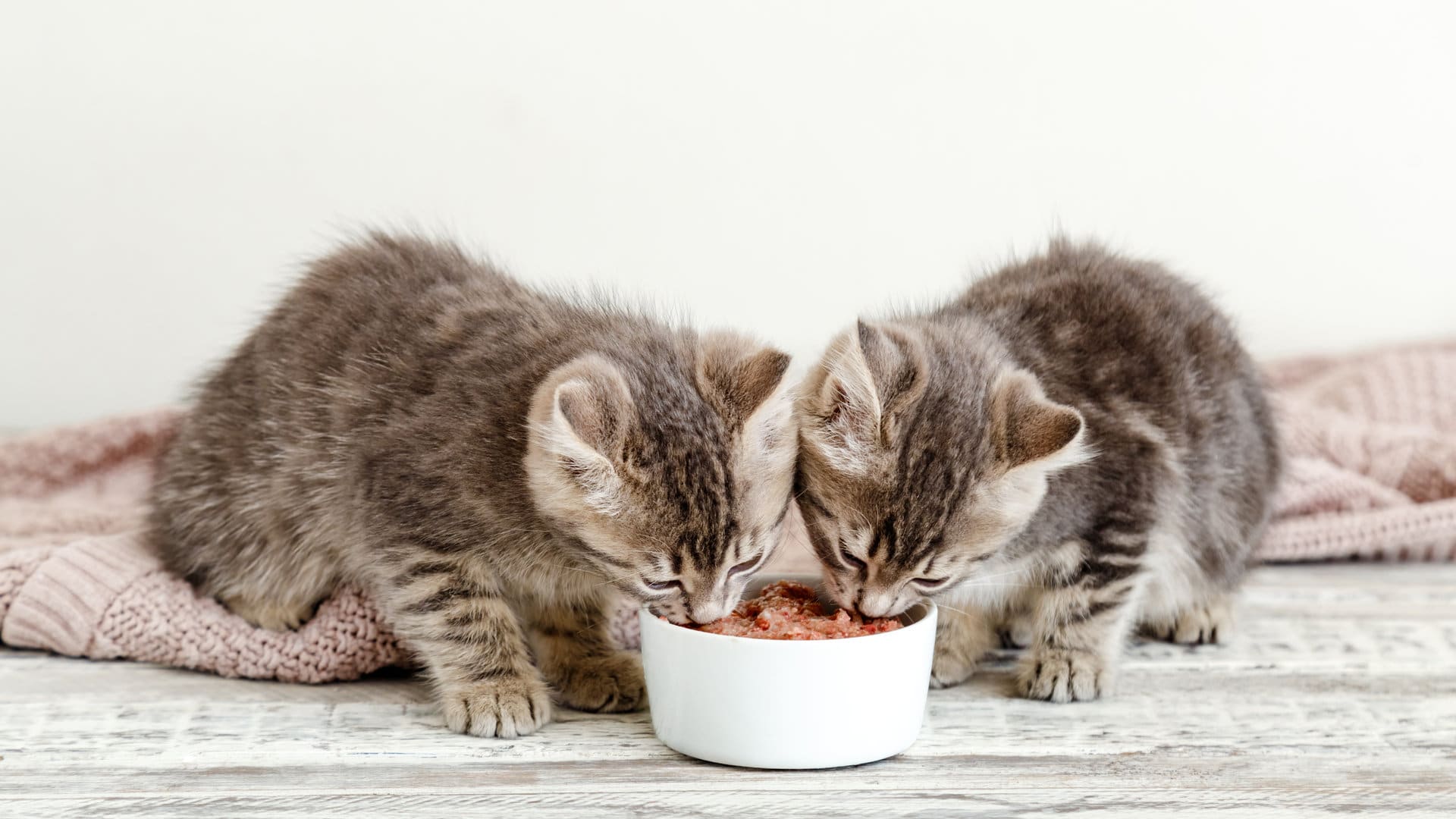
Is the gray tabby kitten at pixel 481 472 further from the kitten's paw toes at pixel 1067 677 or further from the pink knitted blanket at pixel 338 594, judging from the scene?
the kitten's paw toes at pixel 1067 677

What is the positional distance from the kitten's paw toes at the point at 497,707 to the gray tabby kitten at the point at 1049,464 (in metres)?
0.49

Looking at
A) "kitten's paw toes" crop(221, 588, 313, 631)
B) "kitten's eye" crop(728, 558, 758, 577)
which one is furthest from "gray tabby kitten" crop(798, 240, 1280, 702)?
"kitten's paw toes" crop(221, 588, 313, 631)

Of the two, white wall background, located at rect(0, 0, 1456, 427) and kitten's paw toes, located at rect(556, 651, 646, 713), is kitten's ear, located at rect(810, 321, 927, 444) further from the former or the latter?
white wall background, located at rect(0, 0, 1456, 427)

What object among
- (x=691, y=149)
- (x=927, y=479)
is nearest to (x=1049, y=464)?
(x=927, y=479)

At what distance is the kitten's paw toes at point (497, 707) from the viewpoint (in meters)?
2.00

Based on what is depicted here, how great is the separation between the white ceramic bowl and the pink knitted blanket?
2.01 ft

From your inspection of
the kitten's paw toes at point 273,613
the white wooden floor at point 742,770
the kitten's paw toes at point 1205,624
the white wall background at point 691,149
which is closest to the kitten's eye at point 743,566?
the white wooden floor at point 742,770

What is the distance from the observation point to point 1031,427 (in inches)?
75.9

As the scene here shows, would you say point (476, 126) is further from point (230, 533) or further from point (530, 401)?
point (530, 401)

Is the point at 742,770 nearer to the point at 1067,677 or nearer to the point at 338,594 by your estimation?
the point at 1067,677

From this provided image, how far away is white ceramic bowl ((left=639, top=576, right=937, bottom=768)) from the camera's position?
179 centimetres

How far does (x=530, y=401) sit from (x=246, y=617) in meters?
0.82

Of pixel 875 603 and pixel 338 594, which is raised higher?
pixel 875 603

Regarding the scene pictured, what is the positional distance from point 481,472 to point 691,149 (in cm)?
183
